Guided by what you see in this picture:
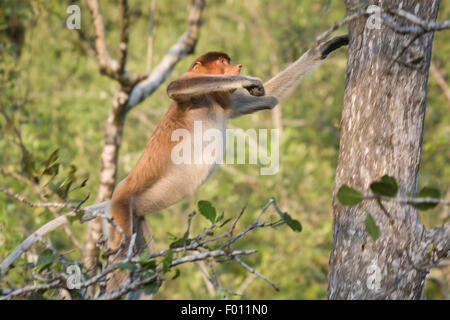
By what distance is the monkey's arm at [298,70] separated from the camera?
2781mm

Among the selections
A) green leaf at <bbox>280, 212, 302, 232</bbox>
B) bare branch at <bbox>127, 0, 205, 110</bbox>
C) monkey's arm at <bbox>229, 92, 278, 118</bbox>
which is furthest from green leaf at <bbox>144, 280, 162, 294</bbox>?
bare branch at <bbox>127, 0, 205, 110</bbox>

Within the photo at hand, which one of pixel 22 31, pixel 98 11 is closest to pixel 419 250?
pixel 98 11

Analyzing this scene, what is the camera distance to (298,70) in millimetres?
3041

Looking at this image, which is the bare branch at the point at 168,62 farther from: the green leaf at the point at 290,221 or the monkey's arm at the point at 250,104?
the green leaf at the point at 290,221

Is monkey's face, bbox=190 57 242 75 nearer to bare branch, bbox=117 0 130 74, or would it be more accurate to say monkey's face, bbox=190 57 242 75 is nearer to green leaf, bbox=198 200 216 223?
bare branch, bbox=117 0 130 74

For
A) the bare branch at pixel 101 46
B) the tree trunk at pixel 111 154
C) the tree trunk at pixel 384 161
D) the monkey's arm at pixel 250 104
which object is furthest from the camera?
the bare branch at pixel 101 46

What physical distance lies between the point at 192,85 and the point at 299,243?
4237 mm

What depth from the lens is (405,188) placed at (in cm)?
179

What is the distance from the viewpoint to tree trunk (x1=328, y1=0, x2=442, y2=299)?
5.76 feet

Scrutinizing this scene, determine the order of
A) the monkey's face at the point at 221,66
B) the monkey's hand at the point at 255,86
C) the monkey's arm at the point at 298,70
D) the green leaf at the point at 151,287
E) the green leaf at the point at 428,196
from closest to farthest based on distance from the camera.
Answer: the green leaf at the point at 428,196
the green leaf at the point at 151,287
the monkey's hand at the point at 255,86
the monkey's arm at the point at 298,70
the monkey's face at the point at 221,66

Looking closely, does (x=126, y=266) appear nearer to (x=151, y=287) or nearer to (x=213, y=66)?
(x=151, y=287)

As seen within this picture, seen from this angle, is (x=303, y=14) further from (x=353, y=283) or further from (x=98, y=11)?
(x=353, y=283)

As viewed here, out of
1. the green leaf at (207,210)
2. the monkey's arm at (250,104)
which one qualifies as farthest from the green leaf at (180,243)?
the monkey's arm at (250,104)

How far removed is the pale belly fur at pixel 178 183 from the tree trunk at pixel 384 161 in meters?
1.06
